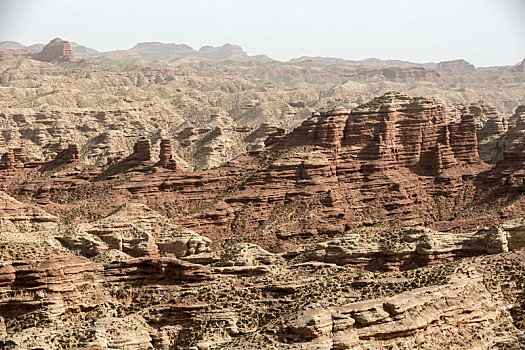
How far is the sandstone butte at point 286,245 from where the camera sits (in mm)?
54812

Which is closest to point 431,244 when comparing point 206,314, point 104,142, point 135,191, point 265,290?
point 265,290

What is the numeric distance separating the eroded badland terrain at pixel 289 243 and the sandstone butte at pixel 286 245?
14 centimetres

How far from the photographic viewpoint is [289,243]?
93.6 m

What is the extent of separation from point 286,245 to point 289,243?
118cm

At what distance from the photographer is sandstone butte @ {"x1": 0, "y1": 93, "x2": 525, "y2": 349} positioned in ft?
180

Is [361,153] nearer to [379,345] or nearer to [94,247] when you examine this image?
[94,247]

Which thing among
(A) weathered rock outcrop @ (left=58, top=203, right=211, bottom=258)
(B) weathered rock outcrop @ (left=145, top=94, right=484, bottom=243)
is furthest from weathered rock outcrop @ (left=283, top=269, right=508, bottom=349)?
(B) weathered rock outcrop @ (left=145, top=94, right=484, bottom=243)

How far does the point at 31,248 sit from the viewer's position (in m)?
64.4

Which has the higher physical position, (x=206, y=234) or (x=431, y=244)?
(x=431, y=244)

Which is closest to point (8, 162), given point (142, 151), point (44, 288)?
point (142, 151)

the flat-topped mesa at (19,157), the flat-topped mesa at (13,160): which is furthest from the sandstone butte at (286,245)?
the flat-topped mesa at (19,157)

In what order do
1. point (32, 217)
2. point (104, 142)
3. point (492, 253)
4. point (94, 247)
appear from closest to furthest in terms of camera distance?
1. point (492, 253)
2. point (94, 247)
3. point (32, 217)
4. point (104, 142)

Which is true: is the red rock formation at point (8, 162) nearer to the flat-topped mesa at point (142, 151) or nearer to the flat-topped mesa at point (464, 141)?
the flat-topped mesa at point (142, 151)

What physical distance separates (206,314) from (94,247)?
774 inches
